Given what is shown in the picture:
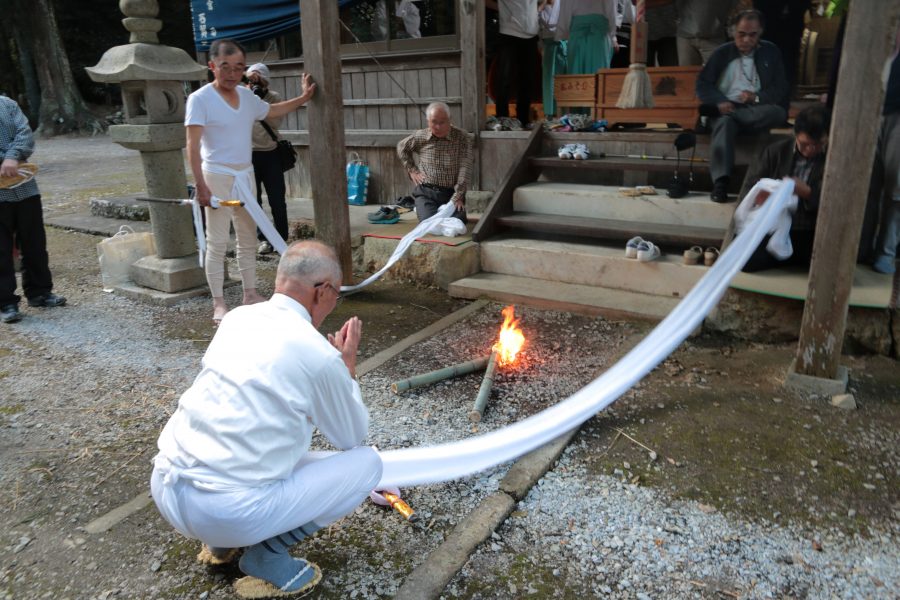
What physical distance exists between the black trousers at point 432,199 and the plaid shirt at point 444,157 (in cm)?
6

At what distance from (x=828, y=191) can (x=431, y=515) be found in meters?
2.87

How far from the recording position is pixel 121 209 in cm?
959

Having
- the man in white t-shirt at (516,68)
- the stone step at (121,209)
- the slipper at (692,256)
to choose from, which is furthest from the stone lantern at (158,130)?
the slipper at (692,256)

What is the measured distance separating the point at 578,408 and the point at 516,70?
236 inches

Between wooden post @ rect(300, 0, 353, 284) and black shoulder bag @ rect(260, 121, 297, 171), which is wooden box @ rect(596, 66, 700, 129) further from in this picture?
black shoulder bag @ rect(260, 121, 297, 171)

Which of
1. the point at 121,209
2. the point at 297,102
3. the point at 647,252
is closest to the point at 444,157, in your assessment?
the point at 297,102

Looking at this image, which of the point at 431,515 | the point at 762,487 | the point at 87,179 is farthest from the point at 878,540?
the point at 87,179

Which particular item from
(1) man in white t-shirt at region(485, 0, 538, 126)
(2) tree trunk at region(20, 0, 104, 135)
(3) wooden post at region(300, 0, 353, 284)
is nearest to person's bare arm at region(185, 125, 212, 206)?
(3) wooden post at region(300, 0, 353, 284)

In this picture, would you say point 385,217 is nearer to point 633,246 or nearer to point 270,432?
point 633,246

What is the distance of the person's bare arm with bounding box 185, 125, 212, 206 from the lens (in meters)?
4.73

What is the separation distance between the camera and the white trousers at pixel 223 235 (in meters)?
5.06

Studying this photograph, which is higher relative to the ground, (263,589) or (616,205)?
(616,205)

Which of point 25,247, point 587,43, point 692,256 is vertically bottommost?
point 692,256

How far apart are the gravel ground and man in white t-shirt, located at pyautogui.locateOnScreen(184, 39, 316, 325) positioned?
797mm
